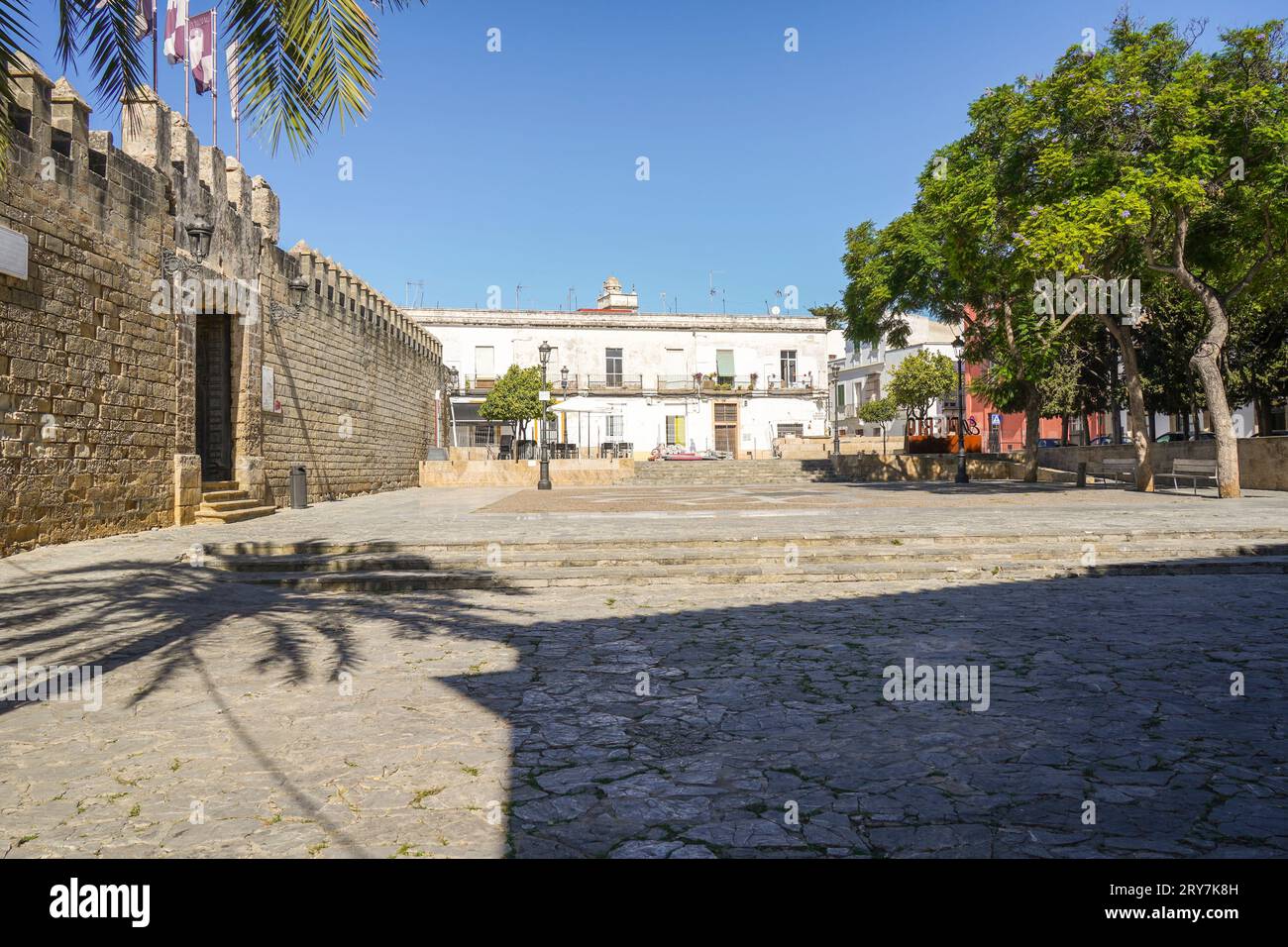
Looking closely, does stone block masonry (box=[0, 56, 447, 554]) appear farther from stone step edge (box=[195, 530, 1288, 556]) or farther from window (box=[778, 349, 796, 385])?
window (box=[778, 349, 796, 385])

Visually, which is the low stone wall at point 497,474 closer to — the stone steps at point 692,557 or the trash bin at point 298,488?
the trash bin at point 298,488

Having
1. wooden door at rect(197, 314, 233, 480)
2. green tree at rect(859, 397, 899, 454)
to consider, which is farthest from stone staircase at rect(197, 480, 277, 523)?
green tree at rect(859, 397, 899, 454)

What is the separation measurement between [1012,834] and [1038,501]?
1460cm

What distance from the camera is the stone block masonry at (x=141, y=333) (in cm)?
967

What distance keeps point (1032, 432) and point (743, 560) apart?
1803 centimetres

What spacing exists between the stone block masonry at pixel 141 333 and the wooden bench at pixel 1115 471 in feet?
65.5

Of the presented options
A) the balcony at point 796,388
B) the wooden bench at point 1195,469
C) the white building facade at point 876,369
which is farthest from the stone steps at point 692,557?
the white building facade at point 876,369

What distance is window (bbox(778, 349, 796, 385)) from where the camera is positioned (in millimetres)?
49719

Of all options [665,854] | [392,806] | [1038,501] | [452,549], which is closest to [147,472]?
[452,549]

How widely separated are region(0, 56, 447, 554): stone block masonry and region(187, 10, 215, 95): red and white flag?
141 centimetres

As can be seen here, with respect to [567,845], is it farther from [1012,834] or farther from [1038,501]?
[1038,501]
